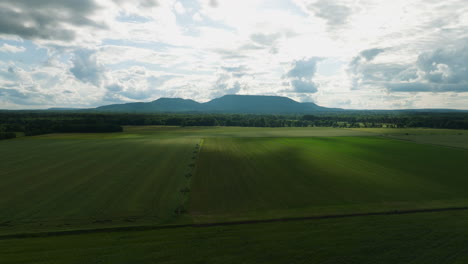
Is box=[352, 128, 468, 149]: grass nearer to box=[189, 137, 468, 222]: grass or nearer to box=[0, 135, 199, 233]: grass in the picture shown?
box=[189, 137, 468, 222]: grass

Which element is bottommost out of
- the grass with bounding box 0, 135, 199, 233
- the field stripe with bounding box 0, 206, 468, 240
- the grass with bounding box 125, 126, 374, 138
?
the field stripe with bounding box 0, 206, 468, 240

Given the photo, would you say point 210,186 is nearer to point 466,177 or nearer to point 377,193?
point 377,193

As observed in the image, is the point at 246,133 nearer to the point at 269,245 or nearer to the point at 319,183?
the point at 319,183

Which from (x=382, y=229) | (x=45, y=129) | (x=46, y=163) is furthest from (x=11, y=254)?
(x=45, y=129)

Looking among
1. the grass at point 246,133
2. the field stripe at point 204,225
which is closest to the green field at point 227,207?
the field stripe at point 204,225

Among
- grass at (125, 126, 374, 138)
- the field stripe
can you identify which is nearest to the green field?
the field stripe
